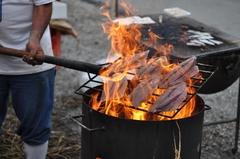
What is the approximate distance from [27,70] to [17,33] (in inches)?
10.2

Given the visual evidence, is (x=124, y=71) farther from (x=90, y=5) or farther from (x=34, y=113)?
(x=90, y=5)

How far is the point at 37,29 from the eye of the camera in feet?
9.60

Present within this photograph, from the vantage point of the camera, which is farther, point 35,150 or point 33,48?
point 35,150

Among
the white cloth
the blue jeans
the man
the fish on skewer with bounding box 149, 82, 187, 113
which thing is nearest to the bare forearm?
the man

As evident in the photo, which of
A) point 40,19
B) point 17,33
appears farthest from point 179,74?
point 17,33

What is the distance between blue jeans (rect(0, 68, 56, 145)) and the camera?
9.89 ft

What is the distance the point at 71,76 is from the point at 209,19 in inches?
88.1

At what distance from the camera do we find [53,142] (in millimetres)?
4258

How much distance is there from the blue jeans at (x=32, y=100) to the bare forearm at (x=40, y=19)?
30 centimetres

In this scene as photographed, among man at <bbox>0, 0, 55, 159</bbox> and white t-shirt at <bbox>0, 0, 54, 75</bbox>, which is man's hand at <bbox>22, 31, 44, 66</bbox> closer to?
man at <bbox>0, 0, 55, 159</bbox>

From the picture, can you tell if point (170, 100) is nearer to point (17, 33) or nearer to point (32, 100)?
point (32, 100)

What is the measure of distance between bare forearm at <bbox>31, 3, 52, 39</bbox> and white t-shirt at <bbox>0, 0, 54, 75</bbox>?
4 centimetres

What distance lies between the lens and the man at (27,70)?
2941mm

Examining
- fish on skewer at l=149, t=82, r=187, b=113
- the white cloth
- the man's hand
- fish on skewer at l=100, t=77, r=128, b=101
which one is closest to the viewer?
fish on skewer at l=149, t=82, r=187, b=113
